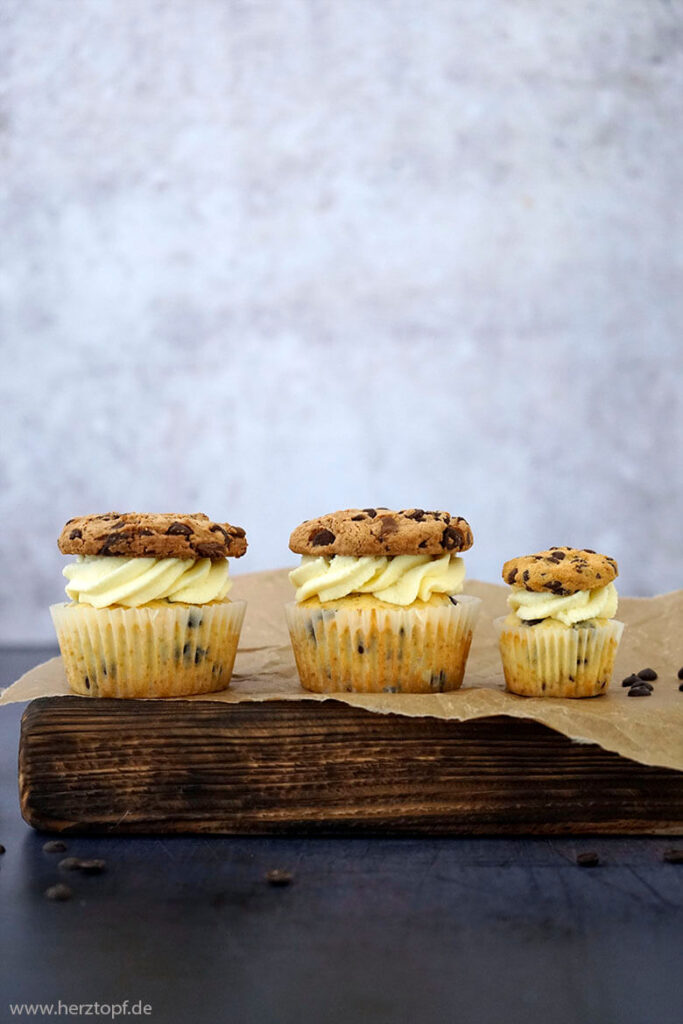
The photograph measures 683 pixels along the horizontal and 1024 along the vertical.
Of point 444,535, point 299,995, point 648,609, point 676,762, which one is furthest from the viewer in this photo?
point 648,609

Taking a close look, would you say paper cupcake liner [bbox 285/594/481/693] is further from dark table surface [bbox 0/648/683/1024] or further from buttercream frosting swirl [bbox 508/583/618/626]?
dark table surface [bbox 0/648/683/1024]

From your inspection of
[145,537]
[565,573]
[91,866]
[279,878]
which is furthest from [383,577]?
[91,866]

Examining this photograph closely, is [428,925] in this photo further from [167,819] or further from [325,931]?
[167,819]

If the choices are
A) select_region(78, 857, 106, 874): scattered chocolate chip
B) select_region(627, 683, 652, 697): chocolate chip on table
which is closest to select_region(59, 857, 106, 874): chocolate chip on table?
select_region(78, 857, 106, 874): scattered chocolate chip

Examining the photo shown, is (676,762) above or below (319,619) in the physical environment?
below

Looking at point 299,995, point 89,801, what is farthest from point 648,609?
point 299,995

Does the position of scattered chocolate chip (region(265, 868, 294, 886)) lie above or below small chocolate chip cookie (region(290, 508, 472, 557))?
below

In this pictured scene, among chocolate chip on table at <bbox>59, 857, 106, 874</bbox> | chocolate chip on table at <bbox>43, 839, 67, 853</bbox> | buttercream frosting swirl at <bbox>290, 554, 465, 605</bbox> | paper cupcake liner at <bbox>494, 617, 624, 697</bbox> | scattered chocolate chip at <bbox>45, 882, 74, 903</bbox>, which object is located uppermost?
buttercream frosting swirl at <bbox>290, 554, 465, 605</bbox>

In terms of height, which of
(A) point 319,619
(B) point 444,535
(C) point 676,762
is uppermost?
(B) point 444,535
